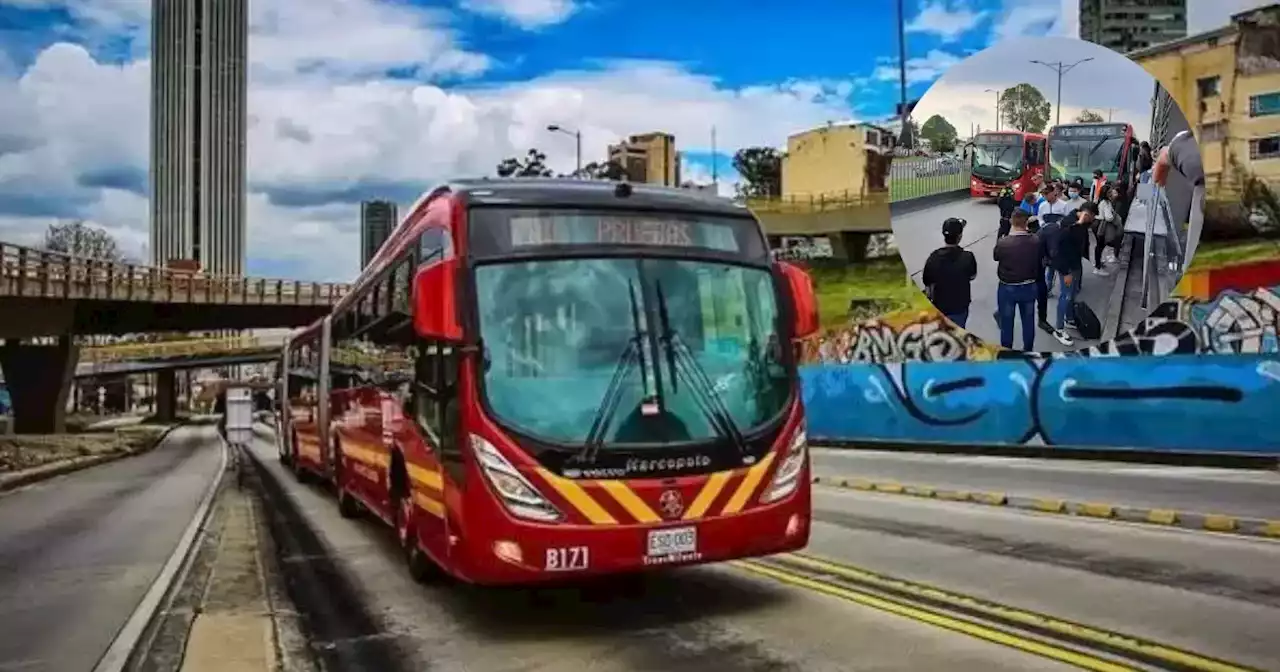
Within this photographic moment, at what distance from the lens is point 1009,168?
27406mm

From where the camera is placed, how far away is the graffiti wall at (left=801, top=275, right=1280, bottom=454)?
69.1 feet

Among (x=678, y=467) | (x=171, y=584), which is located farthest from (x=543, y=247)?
(x=171, y=584)

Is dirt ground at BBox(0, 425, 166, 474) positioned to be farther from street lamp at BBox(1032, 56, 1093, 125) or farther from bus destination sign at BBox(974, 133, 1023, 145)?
street lamp at BBox(1032, 56, 1093, 125)

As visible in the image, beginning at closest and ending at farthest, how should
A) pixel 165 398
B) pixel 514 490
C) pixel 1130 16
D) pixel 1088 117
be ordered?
pixel 514 490 → pixel 1088 117 → pixel 165 398 → pixel 1130 16

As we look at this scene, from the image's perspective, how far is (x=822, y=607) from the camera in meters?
8.40

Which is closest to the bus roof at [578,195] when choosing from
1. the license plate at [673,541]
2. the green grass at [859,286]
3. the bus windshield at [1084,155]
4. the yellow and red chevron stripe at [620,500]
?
the yellow and red chevron stripe at [620,500]

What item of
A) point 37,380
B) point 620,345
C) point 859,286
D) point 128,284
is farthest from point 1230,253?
point 37,380

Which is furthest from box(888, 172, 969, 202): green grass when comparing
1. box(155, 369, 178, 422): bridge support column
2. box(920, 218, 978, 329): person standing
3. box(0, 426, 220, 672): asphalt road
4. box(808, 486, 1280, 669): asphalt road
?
box(155, 369, 178, 422): bridge support column

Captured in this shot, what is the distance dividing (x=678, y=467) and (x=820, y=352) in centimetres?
3604

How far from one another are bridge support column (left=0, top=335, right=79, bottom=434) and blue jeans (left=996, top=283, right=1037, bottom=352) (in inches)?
1722

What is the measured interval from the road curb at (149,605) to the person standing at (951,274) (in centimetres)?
1915

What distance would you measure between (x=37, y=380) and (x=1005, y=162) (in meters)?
46.2

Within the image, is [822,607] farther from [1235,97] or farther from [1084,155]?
[1235,97]

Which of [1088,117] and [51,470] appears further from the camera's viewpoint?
[51,470]
